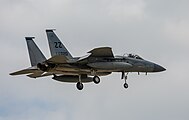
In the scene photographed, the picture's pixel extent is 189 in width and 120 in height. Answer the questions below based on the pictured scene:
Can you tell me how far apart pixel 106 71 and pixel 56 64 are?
5.61 m

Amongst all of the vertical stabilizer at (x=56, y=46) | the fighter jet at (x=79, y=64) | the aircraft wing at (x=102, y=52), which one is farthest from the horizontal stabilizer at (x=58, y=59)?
the vertical stabilizer at (x=56, y=46)

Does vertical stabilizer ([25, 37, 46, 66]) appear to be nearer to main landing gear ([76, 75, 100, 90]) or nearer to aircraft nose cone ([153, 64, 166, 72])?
main landing gear ([76, 75, 100, 90])

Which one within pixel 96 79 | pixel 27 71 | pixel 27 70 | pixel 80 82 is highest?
pixel 27 70

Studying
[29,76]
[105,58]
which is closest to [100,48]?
[105,58]

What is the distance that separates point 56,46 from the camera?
113500 millimetres

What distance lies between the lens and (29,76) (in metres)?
118

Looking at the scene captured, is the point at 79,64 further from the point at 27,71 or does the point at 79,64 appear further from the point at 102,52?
the point at 27,71

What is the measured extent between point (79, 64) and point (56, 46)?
376cm

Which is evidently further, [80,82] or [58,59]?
[80,82]

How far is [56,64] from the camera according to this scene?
359ft

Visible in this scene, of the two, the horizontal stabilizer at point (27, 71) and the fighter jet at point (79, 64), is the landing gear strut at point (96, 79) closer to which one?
the fighter jet at point (79, 64)

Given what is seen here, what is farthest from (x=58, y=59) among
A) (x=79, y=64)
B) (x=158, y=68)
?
(x=158, y=68)

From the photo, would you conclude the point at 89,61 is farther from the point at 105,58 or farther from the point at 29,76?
the point at 29,76

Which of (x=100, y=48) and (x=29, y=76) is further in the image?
(x=29, y=76)
